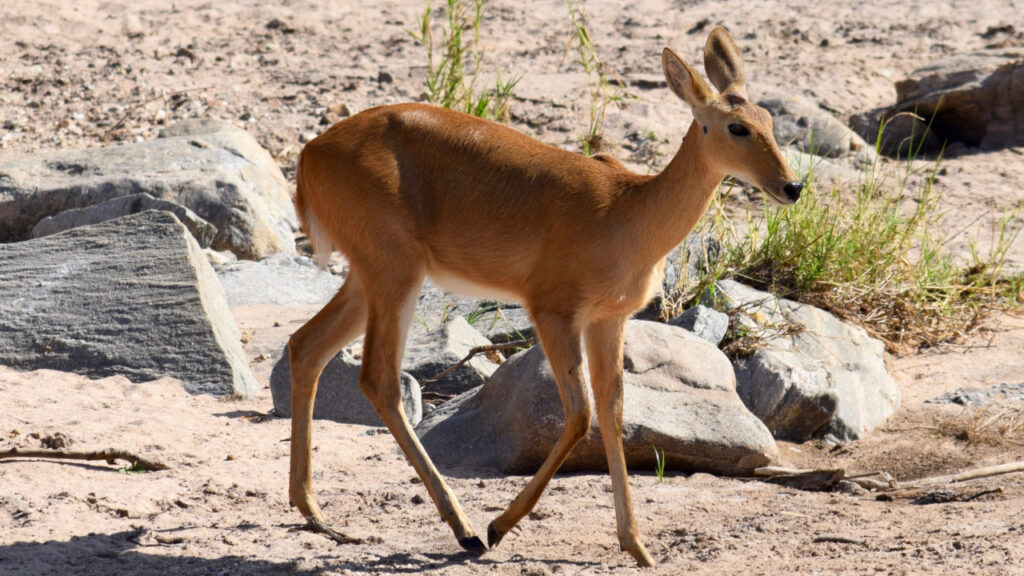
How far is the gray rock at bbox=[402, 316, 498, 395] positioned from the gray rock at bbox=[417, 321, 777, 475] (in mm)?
696

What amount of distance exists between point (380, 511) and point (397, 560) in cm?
71

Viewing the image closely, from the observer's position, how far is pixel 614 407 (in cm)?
547

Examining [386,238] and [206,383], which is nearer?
[386,238]

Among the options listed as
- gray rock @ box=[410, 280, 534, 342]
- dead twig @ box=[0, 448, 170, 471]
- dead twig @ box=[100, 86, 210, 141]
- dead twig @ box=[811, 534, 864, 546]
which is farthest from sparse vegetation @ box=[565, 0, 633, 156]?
dead twig @ box=[811, 534, 864, 546]

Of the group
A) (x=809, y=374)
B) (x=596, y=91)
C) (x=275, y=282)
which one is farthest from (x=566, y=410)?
(x=596, y=91)

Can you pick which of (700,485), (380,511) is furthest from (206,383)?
(700,485)

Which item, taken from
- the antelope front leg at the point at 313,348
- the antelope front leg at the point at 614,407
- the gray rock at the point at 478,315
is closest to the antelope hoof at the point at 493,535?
the antelope front leg at the point at 614,407

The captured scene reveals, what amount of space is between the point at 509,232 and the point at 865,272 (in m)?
4.15

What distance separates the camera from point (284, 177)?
11.6m

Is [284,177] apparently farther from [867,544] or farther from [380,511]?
[867,544]

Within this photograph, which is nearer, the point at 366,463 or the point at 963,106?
the point at 366,463

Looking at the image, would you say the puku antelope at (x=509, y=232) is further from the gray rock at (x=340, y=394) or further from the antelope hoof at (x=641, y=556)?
the gray rock at (x=340, y=394)

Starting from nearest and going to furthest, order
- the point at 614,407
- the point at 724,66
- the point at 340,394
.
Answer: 1. the point at 614,407
2. the point at 724,66
3. the point at 340,394

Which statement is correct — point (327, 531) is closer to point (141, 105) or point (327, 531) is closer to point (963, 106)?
point (141, 105)
